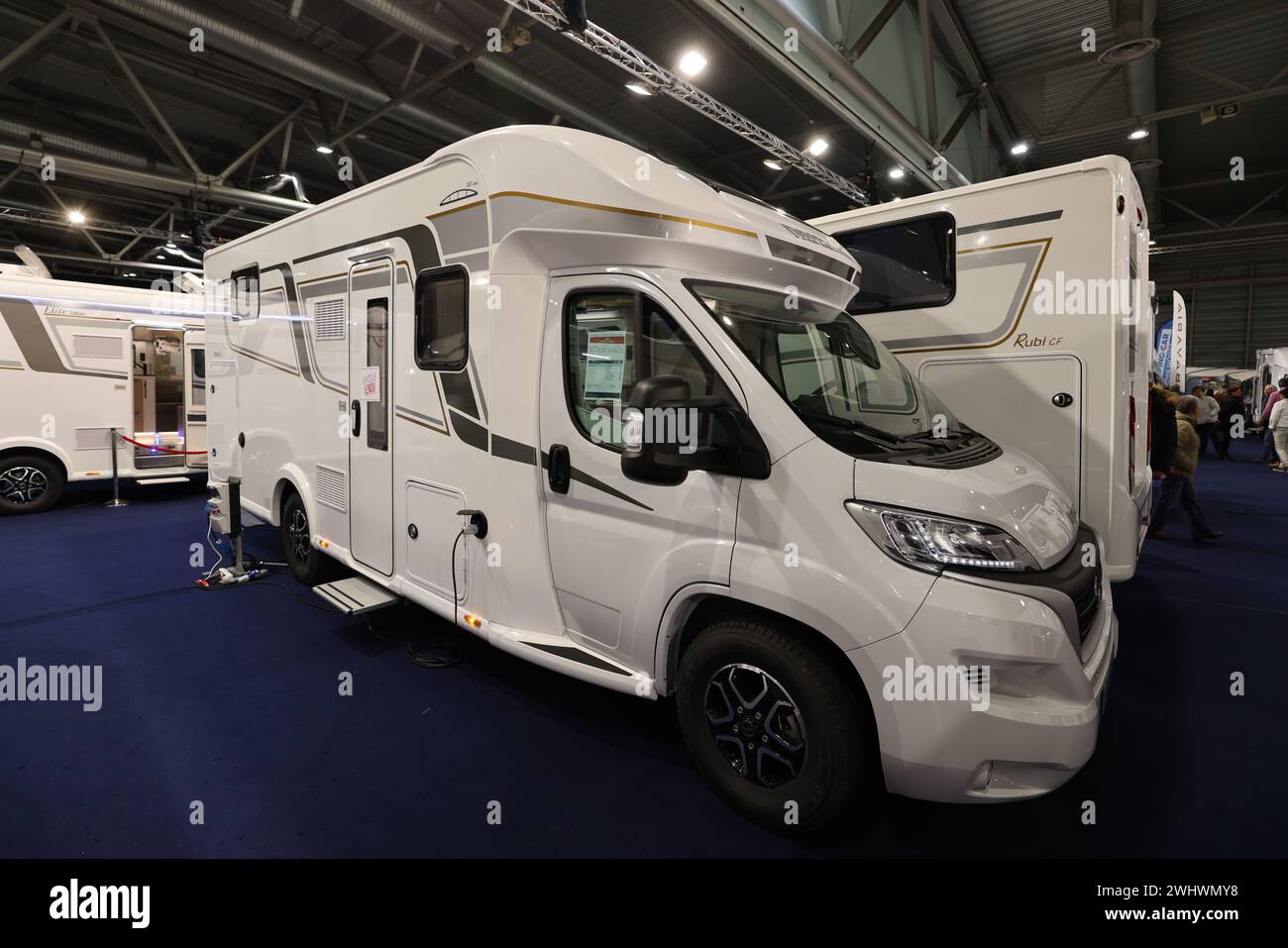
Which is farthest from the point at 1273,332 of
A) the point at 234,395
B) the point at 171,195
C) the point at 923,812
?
the point at 171,195

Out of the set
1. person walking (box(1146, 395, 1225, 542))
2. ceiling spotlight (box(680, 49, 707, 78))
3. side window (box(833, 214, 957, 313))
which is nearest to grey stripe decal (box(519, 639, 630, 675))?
side window (box(833, 214, 957, 313))

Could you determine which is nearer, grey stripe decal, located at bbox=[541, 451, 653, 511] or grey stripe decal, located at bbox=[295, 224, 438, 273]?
grey stripe decal, located at bbox=[541, 451, 653, 511]

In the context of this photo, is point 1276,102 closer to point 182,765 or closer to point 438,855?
point 438,855

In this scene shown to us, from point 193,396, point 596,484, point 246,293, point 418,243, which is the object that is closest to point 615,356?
point 596,484

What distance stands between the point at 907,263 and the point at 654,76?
10.5 feet

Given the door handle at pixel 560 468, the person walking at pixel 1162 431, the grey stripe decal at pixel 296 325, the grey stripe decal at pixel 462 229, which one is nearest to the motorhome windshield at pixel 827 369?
the door handle at pixel 560 468

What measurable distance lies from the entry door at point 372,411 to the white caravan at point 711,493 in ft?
0.09

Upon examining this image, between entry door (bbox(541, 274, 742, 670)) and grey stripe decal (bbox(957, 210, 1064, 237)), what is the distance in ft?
8.38

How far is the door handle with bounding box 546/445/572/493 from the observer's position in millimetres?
2852

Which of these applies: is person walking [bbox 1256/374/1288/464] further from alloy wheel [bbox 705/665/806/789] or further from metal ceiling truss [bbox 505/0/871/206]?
alloy wheel [bbox 705/665/806/789]

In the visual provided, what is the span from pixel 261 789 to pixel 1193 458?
8.14 m

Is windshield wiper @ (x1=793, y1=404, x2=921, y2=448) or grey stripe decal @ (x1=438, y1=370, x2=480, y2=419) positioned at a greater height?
grey stripe decal @ (x1=438, y1=370, x2=480, y2=419)
